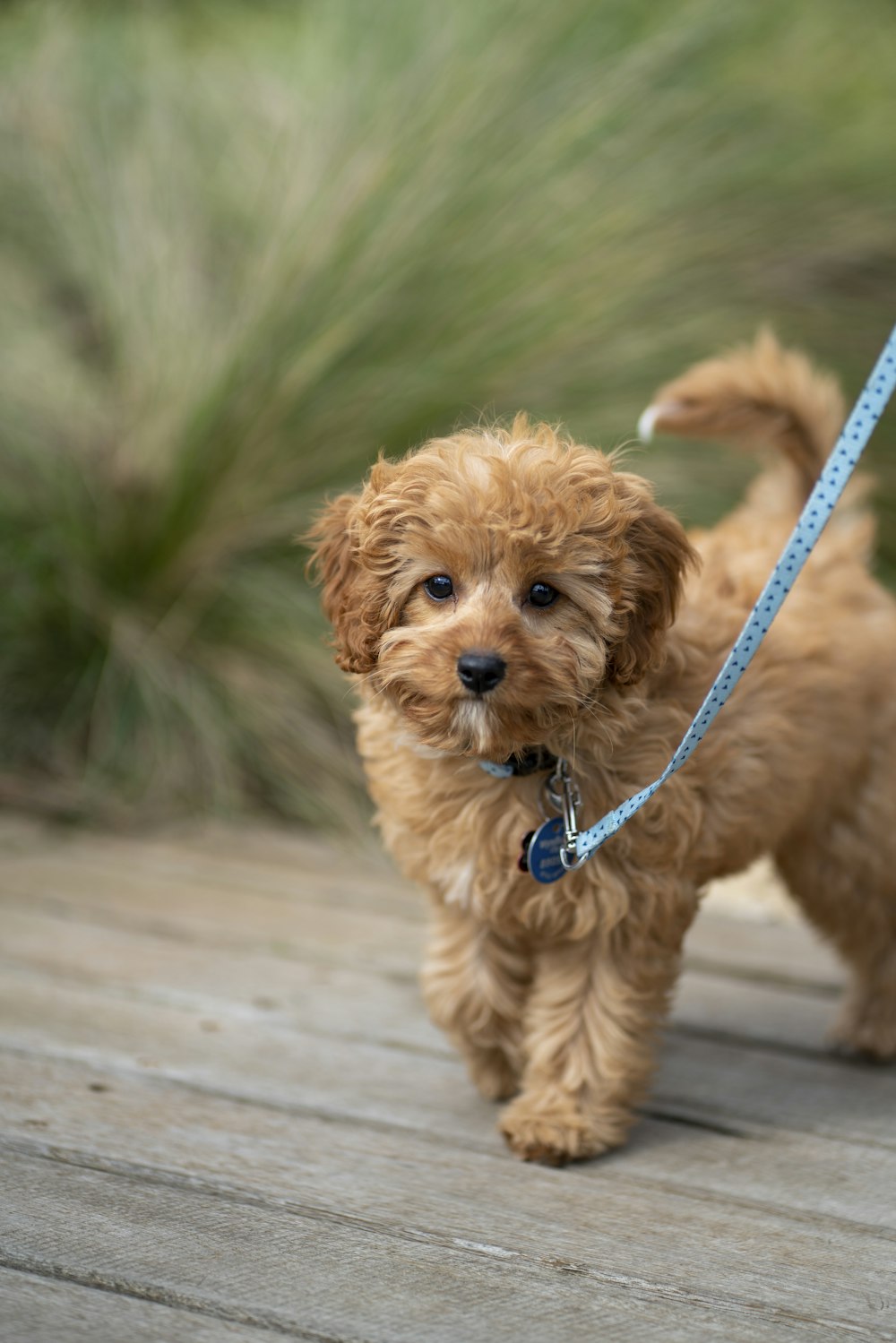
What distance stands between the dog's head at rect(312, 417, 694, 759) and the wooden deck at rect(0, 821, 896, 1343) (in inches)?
30.7

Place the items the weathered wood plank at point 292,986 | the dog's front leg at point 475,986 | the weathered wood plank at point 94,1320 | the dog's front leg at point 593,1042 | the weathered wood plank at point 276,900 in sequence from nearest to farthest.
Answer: the weathered wood plank at point 94,1320 < the dog's front leg at point 593,1042 < the dog's front leg at point 475,986 < the weathered wood plank at point 292,986 < the weathered wood plank at point 276,900

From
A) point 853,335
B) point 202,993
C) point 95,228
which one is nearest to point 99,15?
point 95,228

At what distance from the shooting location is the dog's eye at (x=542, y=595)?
2.27 metres

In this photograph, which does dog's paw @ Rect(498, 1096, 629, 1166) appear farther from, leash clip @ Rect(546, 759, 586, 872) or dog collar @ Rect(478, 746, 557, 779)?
dog collar @ Rect(478, 746, 557, 779)

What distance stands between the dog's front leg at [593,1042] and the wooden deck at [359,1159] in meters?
0.07

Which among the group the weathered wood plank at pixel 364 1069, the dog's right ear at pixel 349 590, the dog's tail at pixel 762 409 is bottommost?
the weathered wood plank at pixel 364 1069

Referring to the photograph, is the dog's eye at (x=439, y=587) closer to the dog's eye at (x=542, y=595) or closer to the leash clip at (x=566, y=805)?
the dog's eye at (x=542, y=595)

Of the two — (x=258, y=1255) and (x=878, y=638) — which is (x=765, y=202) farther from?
(x=258, y=1255)

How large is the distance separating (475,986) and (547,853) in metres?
0.42

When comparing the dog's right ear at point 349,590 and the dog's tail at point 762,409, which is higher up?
the dog's tail at point 762,409

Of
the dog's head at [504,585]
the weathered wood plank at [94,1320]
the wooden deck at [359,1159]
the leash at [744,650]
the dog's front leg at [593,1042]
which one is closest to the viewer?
the weathered wood plank at [94,1320]

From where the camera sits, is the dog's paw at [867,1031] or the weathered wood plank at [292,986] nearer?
the dog's paw at [867,1031]

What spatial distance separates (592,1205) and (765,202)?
169 inches

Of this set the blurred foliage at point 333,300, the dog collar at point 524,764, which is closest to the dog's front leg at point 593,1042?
the dog collar at point 524,764
